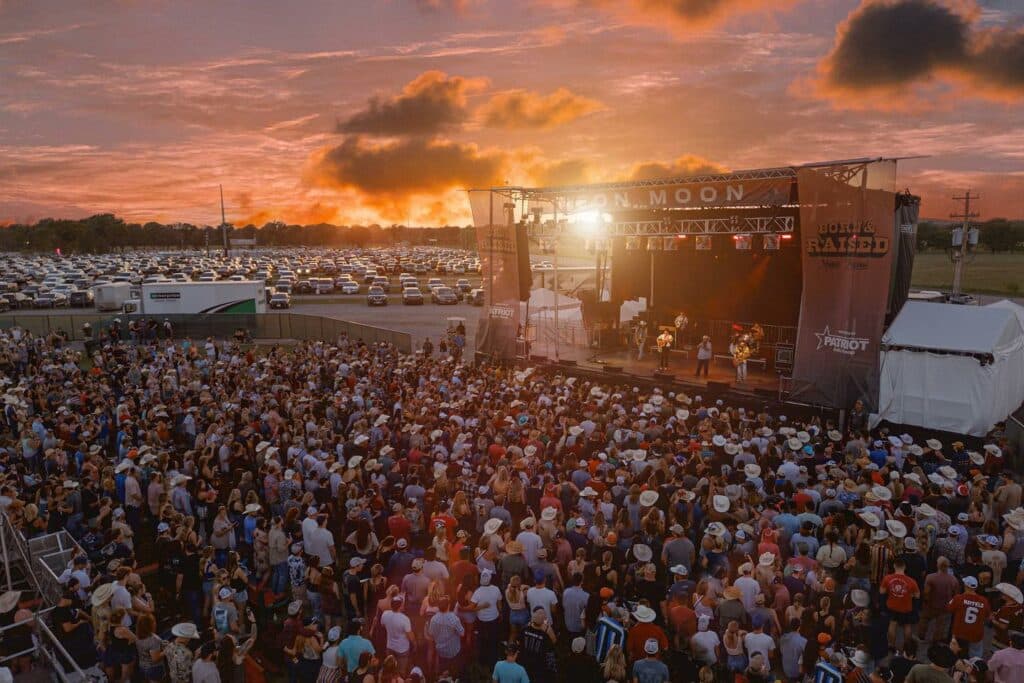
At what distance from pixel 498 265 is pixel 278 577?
47.1ft

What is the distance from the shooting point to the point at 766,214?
19047 mm

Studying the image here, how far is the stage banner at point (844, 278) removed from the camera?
45.4 feet

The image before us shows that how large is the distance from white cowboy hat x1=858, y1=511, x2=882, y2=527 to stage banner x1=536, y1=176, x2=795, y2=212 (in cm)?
965

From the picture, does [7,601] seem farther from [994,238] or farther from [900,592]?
[994,238]

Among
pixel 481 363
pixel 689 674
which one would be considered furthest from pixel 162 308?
pixel 689 674

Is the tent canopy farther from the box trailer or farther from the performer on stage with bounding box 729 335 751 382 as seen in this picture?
the box trailer

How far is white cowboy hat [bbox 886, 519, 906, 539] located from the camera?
7676mm

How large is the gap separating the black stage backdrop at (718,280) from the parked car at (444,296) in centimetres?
2436

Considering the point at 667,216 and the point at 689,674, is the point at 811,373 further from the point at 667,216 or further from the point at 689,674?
the point at 689,674

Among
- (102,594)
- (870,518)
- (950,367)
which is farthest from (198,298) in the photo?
(870,518)

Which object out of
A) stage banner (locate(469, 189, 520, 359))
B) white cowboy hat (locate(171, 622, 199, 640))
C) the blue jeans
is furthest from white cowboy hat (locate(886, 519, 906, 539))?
stage banner (locate(469, 189, 520, 359))

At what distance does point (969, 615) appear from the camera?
6.64 meters

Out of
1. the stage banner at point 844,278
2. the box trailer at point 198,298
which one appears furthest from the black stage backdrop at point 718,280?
the box trailer at point 198,298

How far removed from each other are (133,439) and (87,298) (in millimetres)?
42972
